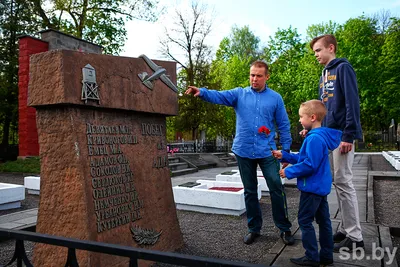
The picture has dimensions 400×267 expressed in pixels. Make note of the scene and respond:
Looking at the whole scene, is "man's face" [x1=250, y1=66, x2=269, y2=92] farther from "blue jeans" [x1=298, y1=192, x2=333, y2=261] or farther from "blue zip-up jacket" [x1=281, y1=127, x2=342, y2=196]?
"blue jeans" [x1=298, y1=192, x2=333, y2=261]

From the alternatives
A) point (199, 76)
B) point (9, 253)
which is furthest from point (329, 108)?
point (199, 76)

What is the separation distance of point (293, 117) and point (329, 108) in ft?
105

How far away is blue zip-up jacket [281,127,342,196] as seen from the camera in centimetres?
285

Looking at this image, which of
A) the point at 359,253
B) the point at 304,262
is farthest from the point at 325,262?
the point at 359,253

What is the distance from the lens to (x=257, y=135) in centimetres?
385

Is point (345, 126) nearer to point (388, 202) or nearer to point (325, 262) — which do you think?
point (325, 262)

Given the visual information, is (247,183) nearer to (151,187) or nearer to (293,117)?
(151,187)

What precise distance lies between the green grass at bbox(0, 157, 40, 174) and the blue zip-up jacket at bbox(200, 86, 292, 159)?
11.6 meters

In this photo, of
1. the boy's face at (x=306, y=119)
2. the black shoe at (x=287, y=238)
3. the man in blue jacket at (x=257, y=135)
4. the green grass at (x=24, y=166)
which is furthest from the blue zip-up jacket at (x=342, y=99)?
the green grass at (x=24, y=166)

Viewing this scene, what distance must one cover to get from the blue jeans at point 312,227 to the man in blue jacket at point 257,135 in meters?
0.79

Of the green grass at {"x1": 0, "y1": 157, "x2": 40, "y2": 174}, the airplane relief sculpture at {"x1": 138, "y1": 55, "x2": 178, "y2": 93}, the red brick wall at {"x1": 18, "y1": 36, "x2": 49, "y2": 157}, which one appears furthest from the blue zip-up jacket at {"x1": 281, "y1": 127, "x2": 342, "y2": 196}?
the red brick wall at {"x1": 18, "y1": 36, "x2": 49, "y2": 157}

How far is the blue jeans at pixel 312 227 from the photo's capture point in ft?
9.50

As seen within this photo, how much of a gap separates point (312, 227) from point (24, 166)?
540 inches

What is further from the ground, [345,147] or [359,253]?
[345,147]
